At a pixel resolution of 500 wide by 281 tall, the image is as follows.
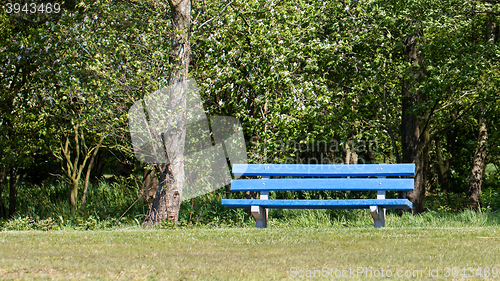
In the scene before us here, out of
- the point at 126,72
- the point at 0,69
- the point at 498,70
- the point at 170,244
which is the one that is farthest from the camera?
the point at 0,69

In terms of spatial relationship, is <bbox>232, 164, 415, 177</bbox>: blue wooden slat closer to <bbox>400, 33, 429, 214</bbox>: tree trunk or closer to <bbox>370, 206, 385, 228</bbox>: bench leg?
<bbox>370, 206, 385, 228</bbox>: bench leg

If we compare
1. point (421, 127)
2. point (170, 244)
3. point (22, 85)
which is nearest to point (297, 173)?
point (170, 244)

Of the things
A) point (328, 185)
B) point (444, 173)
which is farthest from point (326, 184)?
point (444, 173)

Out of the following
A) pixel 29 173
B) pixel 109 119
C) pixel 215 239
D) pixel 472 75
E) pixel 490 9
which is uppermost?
pixel 490 9

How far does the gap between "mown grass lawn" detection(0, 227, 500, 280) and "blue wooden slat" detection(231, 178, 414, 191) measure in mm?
796

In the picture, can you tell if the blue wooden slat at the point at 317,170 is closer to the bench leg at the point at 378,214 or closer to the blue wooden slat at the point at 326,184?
the blue wooden slat at the point at 326,184

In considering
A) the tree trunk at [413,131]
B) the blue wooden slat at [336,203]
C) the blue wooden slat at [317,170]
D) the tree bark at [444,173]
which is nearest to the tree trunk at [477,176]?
the tree trunk at [413,131]

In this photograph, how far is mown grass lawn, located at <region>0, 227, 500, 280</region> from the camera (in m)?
3.44

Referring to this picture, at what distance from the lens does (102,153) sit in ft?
58.0

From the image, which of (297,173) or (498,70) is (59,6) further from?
(498,70)

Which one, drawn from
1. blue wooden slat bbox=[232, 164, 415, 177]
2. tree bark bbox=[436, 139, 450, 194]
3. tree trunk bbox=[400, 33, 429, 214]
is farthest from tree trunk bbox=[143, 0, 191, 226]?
tree bark bbox=[436, 139, 450, 194]

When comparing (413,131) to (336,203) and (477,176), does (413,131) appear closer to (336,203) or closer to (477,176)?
(477,176)

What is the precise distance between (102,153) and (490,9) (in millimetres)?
12960

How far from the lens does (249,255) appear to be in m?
4.13
